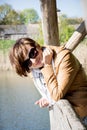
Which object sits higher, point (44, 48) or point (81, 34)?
point (44, 48)

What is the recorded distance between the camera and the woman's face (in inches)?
63.1

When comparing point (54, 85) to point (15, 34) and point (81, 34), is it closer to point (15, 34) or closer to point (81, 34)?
point (81, 34)

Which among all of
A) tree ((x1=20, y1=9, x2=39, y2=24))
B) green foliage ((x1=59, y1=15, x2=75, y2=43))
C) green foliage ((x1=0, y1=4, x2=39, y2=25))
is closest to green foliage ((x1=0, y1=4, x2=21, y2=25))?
green foliage ((x1=0, y1=4, x2=39, y2=25))

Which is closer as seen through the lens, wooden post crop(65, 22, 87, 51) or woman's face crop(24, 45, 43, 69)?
woman's face crop(24, 45, 43, 69)

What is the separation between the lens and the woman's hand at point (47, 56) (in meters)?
1.62

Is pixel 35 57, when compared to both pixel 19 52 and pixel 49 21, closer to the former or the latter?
pixel 19 52

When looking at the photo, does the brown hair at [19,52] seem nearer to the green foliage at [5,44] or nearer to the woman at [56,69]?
the woman at [56,69]

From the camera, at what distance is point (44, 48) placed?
1.67 metres

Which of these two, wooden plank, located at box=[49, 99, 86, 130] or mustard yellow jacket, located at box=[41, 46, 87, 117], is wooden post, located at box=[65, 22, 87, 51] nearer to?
mustard yellow jacket, located at box=[41, 46, 87, 117]

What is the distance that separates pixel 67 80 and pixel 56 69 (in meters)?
0.08

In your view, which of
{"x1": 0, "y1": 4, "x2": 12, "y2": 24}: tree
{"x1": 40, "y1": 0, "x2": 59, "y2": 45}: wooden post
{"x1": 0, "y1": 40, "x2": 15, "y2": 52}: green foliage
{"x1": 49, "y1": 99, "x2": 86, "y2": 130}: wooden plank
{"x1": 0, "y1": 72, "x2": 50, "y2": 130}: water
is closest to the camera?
{"x1": 49, "y1": 99, "x2": 86, "y2": 130}: wooden plank

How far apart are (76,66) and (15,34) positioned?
80.1 feet

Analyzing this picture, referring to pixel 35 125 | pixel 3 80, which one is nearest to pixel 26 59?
pixel 35 125

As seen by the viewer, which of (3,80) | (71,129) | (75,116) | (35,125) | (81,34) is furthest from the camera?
(3,80)
